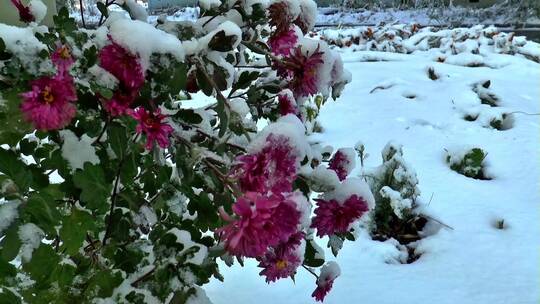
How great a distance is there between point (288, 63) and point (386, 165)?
5.19ft

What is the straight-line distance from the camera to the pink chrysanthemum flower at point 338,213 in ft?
3.14

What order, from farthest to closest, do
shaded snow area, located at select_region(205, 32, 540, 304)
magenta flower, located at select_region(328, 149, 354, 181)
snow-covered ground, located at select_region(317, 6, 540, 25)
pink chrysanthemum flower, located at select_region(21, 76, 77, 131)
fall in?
snow-covered ground, located at select_region(317, 6, 540, 25), shaded snow area, located at select_region(205, 32, 540, 304), magenta flower, located at select_region(328, 149, 354, 181), pink chrysanthemum flower, located at select_region(21, 76, 77, 131)

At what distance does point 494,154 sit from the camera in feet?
10.2

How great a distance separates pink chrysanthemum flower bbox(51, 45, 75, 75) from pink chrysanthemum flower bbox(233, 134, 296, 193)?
0.99 feet

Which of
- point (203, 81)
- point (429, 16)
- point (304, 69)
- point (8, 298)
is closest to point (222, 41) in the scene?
point (203, 81)

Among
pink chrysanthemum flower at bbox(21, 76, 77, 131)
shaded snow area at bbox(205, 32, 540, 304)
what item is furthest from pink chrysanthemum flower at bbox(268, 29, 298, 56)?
shaded snow area at bbox(205, 32, 540, 304)

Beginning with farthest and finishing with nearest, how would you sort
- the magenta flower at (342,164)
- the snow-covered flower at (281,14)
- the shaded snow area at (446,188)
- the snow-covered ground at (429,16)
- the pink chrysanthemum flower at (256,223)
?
the snow-covered ground at (429,16) → the shaded snow area at (446,188) → the magenta flower at (342,164) → the snow-covered flower at (281,14) → the pink chrysanthemum flower at (256,223)

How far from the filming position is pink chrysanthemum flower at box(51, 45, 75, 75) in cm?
78

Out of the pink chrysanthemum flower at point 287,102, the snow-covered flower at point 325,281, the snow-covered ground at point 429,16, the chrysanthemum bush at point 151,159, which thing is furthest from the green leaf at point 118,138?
the snow-covered ground at point 429,16

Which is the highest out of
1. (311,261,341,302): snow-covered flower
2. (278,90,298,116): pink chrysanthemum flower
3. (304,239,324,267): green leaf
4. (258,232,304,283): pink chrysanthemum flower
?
(278,90,298,116): pink chrysanthemum flower

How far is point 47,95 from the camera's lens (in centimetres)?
75

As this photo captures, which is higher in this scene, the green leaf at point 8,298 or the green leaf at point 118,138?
the green leaf at point 118,138

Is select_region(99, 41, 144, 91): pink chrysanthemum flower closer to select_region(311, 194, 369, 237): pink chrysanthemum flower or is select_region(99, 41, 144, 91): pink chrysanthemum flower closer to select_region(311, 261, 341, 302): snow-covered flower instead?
select_region(311, 194, 369, 237): pink chrysanthemum flower

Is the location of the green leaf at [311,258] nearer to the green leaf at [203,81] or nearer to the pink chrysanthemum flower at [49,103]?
the green leaf at [203,81]
